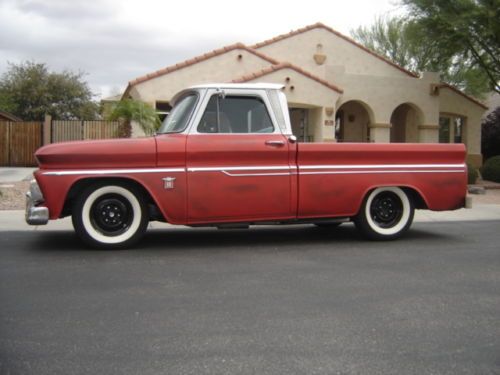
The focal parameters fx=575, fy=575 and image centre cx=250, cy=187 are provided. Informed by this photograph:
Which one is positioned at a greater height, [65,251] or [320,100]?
[320,100]

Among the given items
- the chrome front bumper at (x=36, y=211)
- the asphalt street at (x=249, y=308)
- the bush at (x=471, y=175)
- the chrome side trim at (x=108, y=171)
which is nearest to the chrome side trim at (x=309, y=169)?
the chrome side trim at (x=108, y=171)

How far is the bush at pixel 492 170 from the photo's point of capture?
21266mm

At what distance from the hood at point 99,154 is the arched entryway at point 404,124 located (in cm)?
1889

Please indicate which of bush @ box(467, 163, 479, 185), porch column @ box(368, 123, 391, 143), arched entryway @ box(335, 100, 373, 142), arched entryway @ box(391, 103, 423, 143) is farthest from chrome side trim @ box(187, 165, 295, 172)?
arched entryway @ box(391, 103, 423, 143)

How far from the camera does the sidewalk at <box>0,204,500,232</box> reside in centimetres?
926

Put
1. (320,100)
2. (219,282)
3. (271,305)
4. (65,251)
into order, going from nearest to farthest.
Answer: (271,305), (219,282), (65,251), (320,100)

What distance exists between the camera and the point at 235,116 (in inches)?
295

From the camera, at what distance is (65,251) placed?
23.4 feet

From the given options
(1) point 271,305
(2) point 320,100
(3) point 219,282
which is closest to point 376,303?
(1) point 271,305

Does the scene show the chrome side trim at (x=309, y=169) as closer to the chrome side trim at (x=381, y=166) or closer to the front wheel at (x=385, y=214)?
the chrome side trim at (x=381, y=166)

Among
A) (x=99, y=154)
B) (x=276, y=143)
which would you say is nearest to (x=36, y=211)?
(x=99, y=154)

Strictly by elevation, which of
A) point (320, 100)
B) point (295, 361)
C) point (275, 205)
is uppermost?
point (320, 100)

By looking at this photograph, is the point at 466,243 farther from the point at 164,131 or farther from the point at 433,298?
the point at 164,131

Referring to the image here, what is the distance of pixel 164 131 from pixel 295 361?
4789mm
